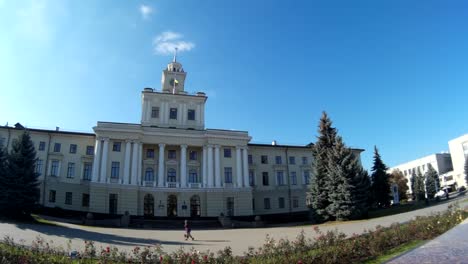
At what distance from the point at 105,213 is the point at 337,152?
1022 inches

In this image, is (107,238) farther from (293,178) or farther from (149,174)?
(293,178)

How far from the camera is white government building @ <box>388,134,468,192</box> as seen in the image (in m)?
87.2

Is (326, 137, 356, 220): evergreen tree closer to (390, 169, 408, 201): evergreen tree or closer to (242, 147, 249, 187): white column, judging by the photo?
(242, 147, 249, 187): white column

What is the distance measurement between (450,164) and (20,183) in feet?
361

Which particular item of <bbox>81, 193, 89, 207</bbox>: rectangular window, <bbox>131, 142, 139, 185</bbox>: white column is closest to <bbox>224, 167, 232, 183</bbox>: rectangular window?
<bbox>131, 142, 139, 185</bbox>: white column

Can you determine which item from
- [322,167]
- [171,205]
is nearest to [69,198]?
[171,205]

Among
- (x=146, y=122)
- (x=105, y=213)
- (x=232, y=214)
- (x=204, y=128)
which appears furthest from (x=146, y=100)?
(x=232, y=214)

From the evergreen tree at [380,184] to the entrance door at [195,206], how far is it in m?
23.4

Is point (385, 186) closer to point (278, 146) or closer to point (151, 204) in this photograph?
point (278, 146)

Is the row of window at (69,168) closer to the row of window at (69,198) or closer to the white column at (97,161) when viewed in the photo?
the row of window at (69,198)

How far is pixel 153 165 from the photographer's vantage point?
44.5 m

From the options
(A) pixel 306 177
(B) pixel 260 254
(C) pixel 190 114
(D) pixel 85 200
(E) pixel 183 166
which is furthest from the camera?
(A) pixel 306 177

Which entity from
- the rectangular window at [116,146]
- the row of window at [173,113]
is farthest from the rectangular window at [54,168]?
the row of window at [173,113]

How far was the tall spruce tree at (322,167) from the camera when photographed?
34.5 meters
